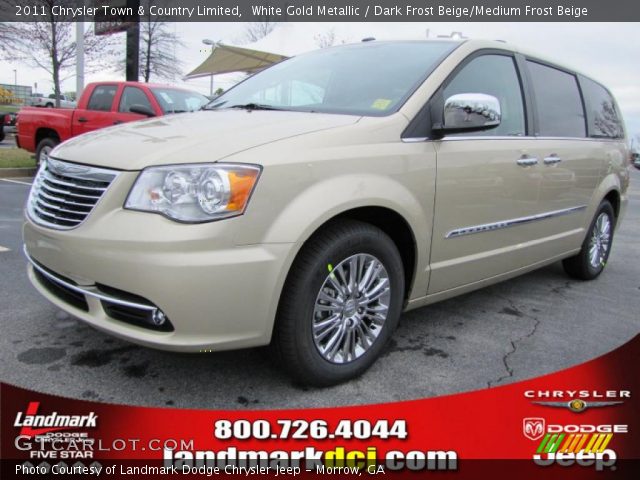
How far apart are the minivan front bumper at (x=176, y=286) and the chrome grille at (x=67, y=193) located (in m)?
0.10

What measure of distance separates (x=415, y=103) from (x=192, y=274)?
1.44 m

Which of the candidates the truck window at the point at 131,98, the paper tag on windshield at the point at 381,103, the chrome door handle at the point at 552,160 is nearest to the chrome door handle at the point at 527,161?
the chrome door handle at the point at 552,160

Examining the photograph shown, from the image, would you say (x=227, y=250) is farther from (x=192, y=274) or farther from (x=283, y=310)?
(x=283, y=310)

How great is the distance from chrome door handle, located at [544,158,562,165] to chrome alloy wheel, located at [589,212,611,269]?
1218 mm

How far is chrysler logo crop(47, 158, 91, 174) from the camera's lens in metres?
2.31

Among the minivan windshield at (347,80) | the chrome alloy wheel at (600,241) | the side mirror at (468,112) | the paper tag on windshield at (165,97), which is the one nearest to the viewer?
the side mirror at (468,112)

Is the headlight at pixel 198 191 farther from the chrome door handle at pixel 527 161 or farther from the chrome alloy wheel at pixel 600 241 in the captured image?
the chrome alloy wheel at pixel 600 241

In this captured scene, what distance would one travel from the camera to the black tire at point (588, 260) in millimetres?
4574

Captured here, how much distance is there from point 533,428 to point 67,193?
2145mm

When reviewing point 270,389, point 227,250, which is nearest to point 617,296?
point 270,389

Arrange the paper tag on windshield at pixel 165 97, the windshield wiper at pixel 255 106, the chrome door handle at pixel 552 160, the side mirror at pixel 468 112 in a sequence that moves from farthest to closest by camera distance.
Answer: the paper tag on windshield at pixel 165 97, the chrome door handle at pixel 552 160, the windshield wiper at pixel 255 106, the side mirror at pixel 468 112

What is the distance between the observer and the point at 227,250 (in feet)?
6.71

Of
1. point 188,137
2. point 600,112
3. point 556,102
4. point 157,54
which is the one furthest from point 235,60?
point 188,137

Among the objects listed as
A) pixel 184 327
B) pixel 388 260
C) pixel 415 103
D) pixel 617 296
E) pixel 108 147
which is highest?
pixel 415 103
